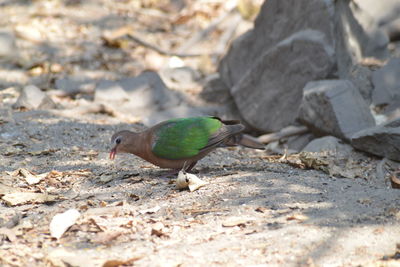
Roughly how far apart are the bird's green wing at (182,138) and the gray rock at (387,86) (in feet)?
9.91

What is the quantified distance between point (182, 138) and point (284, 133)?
2621 mm

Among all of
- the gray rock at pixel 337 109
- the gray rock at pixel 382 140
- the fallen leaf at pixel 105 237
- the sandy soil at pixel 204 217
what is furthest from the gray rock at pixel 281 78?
the fallen leaf at pixel 105 237

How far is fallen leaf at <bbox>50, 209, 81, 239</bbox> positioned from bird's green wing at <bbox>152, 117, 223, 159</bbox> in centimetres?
126

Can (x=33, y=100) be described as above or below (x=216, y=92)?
above

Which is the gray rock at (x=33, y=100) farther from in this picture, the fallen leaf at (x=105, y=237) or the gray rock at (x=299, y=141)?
the fallen leaf at (x=105, y=237)

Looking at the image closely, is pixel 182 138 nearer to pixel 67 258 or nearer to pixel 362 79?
pixel 67 258

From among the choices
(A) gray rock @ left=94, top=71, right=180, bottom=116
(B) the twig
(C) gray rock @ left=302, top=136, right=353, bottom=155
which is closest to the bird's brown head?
(C) gray rock @ left=302, top=136, right=353, bottom=155

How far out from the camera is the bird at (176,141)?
200 inches

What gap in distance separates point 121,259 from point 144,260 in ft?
0.41

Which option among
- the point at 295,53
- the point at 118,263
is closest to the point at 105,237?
the point at 118,263

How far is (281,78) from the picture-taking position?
7.98 metres

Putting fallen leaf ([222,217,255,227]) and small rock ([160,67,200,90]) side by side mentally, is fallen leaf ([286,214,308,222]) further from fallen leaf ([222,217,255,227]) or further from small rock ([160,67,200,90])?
small rock ([160,67,200,90])

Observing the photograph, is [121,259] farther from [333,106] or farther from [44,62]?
[44,62]

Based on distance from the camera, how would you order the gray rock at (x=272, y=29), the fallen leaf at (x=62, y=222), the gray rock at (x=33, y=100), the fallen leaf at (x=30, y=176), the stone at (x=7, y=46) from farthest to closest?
the stone at (x=7, y=46)
the gray rock at (x=33, y=100)
the gray rock at (x=272, y=29)
the fallen leaf at (x=30, y=176)
the fallen leaf at (x=62, y=222)
